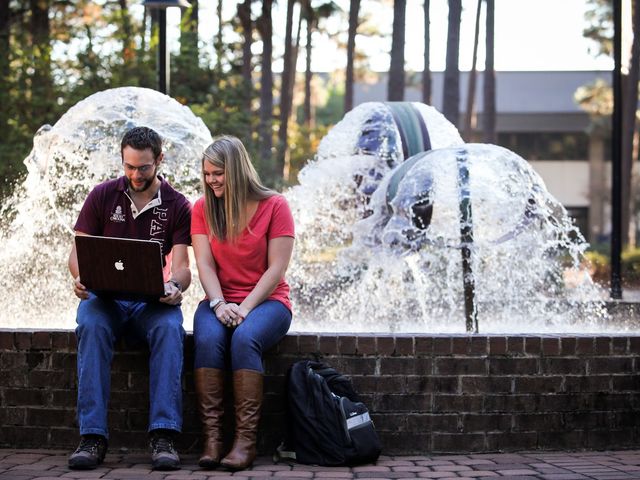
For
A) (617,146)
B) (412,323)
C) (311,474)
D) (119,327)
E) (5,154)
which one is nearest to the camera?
(311,474)

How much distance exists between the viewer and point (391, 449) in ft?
18.8

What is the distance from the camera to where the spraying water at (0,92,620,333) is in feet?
25.4

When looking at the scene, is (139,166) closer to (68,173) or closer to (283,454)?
(283,454)

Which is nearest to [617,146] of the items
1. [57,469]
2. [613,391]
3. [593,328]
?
[593,328]

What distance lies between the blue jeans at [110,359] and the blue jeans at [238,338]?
112 mm

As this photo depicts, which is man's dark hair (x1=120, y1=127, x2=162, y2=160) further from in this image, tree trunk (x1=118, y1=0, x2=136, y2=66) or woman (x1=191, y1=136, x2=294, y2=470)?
tree trunk (x1=118, y1=0, x2=136, y2=66)

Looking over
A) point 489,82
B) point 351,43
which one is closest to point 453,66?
point 489,82

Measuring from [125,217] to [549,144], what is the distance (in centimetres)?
4915

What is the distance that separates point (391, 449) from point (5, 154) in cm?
1329

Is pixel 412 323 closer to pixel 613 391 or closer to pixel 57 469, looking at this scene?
pixel 613 391

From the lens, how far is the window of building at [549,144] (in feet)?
174

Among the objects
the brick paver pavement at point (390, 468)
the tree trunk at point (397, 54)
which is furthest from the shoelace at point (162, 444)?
the tree trunk at point (397, 54)

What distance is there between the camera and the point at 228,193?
569cm

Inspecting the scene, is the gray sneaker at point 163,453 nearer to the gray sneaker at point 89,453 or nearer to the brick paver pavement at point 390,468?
the brick paver pavement at point 390,468
